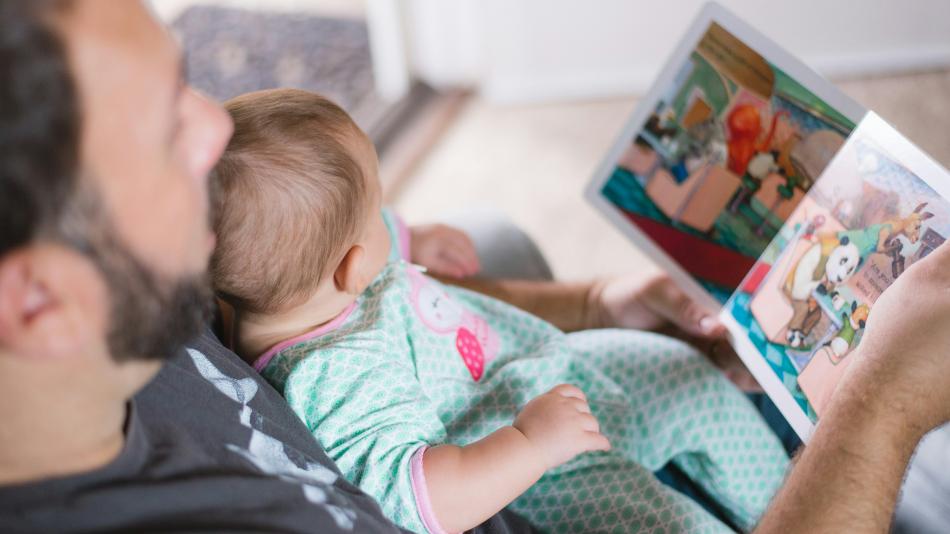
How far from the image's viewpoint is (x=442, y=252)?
125 cm

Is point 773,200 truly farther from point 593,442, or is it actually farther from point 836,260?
point 593,442

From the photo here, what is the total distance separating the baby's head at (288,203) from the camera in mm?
851

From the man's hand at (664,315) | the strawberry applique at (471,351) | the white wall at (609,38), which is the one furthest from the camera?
the white wall at (609,38)


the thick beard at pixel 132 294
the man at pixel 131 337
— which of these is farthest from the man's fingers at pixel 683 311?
the thick beard at pixel 132 294

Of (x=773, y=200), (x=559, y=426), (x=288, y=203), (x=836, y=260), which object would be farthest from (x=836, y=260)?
(x=288, y=203)

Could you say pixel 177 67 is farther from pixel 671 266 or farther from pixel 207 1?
pixel 207 1

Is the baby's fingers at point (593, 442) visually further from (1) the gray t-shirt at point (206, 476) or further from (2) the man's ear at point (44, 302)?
(2) the man's ear at point (44, 302)

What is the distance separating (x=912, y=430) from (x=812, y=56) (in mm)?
2087

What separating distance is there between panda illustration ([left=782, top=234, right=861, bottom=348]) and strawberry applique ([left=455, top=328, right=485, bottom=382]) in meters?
0.39

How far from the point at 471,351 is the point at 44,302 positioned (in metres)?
0.61

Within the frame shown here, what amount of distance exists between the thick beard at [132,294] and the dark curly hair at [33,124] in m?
0.02

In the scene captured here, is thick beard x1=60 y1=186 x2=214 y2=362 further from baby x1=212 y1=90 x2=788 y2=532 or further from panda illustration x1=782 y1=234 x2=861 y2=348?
panda illustration x1=782 y1=234 x2=861 y2=348

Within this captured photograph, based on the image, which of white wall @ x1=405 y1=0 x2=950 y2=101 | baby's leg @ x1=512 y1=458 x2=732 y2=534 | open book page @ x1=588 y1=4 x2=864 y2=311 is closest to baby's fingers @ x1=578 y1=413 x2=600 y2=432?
baby's leg @ x1=512 y1=458 x2=732 y2=534

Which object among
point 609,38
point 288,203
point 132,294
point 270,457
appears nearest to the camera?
point 132,294
